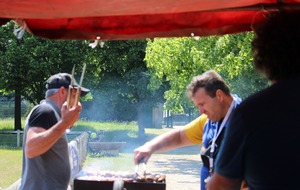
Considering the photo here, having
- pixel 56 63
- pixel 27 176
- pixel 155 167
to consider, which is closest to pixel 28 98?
pixel 56 63

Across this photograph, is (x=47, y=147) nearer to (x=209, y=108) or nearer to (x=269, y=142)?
(x=209, y=108)

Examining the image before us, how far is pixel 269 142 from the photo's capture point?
5.52ft

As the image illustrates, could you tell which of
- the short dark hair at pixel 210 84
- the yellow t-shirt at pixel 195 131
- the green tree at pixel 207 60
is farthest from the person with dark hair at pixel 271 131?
the green tree at pixel 207 60

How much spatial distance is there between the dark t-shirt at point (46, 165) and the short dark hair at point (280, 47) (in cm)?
211

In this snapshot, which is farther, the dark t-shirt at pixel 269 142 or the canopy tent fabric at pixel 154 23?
the canopy tent fabric at pixel 154 23

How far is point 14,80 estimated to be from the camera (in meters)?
25.6

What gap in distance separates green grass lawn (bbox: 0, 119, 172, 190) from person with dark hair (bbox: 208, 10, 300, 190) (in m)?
9.45

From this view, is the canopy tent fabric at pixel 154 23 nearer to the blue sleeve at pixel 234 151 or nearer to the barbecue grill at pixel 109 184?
the barbecue grill at pixel 109 184

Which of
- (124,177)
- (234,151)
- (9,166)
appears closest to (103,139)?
(9,166)

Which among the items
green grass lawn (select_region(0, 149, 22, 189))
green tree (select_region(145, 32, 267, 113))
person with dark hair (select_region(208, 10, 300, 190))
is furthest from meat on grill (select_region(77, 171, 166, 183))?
green tree (select_region(145, 32, 267, 113))

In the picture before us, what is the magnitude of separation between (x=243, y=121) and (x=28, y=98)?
2586 centimetres

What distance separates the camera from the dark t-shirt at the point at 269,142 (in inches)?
66.3

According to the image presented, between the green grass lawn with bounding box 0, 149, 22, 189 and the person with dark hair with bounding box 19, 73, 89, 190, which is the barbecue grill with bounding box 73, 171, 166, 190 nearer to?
the person with dark hair with bounding box 19, 73, 89, 190

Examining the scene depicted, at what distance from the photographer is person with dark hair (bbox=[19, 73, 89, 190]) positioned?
11.0 ft
